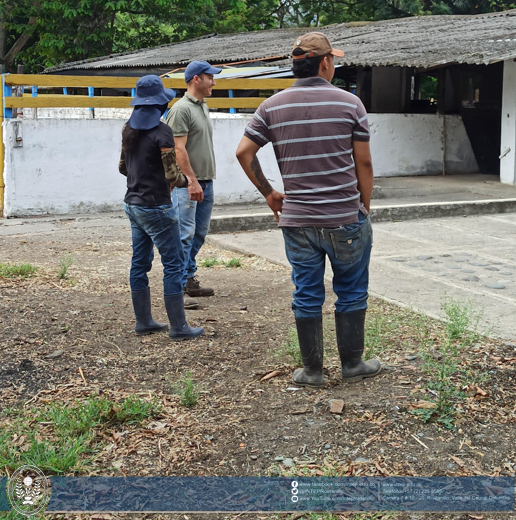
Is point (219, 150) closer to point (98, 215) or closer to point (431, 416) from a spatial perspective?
point (98, 215)

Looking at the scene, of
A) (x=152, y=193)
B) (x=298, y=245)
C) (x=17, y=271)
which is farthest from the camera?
(x=17, y=271)

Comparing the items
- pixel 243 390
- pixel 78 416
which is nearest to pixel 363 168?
pixel 243 390

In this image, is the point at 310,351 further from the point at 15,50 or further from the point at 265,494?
the point at 15,50

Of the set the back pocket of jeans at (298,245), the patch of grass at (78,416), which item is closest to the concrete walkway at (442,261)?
the back pocket of jeans at (298,245)

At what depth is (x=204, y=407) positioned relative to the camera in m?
3.98

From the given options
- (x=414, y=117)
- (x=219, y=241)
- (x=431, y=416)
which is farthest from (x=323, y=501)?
(x=414, y=117)

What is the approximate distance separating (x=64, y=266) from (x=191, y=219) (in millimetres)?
1674

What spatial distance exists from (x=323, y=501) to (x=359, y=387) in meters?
1.15

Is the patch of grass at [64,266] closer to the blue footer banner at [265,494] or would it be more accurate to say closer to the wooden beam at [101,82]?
the blue footer banner at [265,494]

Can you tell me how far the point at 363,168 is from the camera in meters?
3.97

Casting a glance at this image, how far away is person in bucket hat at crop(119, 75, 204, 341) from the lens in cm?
488

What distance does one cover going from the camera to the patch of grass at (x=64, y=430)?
3.32 metres

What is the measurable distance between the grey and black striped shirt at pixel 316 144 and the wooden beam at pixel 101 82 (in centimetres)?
802

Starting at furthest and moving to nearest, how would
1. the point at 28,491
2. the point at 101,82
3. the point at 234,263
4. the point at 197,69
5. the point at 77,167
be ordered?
the point at 101,82, the point at 77,167, the point at 234,263, the point at 197,69, the point at 28,491
